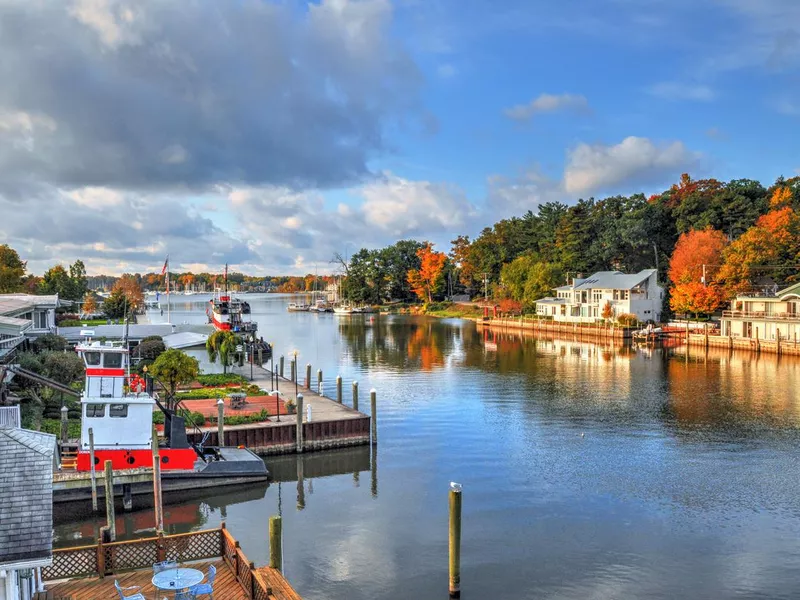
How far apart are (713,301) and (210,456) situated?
80.1m

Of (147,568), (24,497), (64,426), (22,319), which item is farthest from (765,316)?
(24,497)

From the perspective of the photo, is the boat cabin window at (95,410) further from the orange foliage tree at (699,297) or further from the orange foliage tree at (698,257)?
the orange foliage tree at (698,257)

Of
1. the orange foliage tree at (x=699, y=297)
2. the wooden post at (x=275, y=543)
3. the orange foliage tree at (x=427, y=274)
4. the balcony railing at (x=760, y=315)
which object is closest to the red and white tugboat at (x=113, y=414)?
the wooden post at (x=275, y=543)

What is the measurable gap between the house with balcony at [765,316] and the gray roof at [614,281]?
51.5 ft

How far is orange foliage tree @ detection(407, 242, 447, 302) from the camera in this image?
161625mm

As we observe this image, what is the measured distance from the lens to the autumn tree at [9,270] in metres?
88.2

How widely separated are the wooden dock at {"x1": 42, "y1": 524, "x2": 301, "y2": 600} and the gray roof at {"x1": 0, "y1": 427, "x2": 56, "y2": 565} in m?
3.80

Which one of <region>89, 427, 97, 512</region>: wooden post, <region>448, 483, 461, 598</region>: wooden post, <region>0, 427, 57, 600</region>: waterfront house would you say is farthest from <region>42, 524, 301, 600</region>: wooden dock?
<region>89, 427, 97, 512</region>: wooden post

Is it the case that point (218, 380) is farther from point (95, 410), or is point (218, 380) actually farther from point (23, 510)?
point (23, 510)

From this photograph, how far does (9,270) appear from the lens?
89125 mm

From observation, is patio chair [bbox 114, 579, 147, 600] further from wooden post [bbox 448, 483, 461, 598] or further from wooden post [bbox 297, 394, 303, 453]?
wooden post [bbox 297, 394, 303, 453]

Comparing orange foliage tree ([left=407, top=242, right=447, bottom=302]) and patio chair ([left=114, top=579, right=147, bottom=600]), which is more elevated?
orange foliage tree ([left=407, top=242, right=447, bottom=302])

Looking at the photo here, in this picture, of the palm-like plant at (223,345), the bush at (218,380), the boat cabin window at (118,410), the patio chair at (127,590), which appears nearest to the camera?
the patio chair at (127,590)

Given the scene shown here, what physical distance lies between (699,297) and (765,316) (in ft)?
39.5
